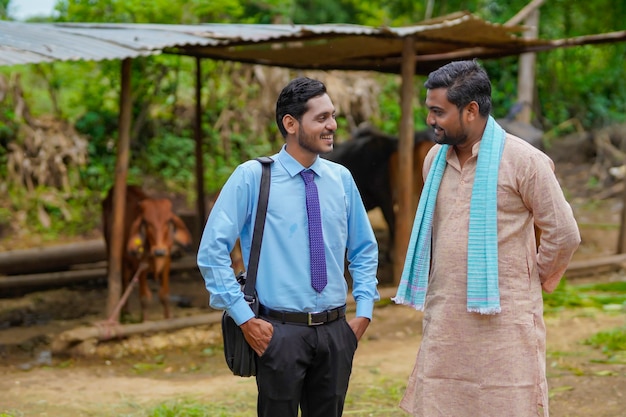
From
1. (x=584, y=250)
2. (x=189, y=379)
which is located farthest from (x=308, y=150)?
(x=584, y=250)

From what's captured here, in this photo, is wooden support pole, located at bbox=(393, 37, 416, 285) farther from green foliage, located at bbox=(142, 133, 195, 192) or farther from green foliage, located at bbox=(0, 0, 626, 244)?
green foliage, located at bbox=(142, 133, 195, 192)

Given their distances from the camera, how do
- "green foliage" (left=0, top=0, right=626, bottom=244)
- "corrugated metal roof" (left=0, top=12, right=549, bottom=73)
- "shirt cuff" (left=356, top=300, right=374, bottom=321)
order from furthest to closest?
"green foliage" (left=0, top=0, right=626, bottom=244), "corrugated metal roof" (left=0, top=12, right=549, bottom=73), "shirt cuff" (left=356, top=300, right=374, bottom=321)

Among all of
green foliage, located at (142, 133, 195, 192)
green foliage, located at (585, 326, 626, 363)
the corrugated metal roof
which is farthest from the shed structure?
green foliage, located at (142, 133, 195, 192)

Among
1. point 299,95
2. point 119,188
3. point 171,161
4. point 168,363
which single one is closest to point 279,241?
point 299,95

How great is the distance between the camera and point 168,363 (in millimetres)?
7828

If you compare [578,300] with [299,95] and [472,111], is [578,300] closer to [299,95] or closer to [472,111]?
[472,111]

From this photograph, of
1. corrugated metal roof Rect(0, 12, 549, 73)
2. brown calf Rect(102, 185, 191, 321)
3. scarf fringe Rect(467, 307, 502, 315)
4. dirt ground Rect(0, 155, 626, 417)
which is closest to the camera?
scarf fringe Rect(467, 307, 502, 315)

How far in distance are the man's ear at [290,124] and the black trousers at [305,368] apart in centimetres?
80

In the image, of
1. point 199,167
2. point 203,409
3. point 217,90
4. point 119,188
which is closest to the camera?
point 203,409

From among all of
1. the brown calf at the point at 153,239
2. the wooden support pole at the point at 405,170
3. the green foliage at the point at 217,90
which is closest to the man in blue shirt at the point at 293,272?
the brown calf at the point at 153,239

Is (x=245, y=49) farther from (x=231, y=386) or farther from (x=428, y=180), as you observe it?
(x=428, y=180)

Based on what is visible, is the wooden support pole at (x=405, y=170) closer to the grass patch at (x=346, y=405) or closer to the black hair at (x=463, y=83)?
the grass patch at (x=346, y=405)

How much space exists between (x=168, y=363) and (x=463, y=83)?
511 centimetres

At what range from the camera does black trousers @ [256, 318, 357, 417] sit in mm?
3512
